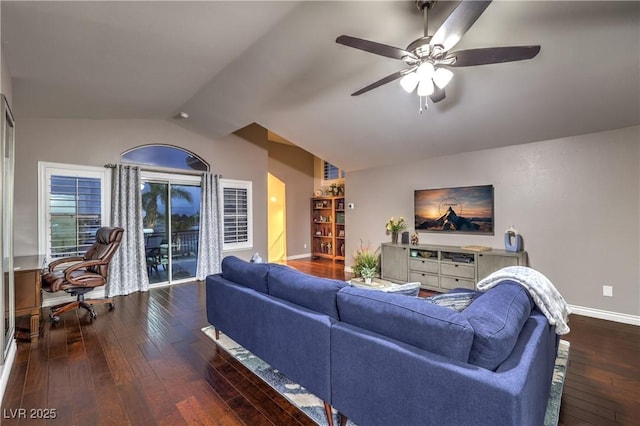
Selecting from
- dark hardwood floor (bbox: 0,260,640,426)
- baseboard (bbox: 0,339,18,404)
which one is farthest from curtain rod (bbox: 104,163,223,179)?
baseboard (bbox: 0,339,18,404)

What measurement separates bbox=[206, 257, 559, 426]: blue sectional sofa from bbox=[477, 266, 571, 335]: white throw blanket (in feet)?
0.21

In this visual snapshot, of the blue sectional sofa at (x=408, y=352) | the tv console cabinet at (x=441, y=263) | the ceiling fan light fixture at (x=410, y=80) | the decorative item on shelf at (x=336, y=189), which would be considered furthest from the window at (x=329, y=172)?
the blue sectional sofa at (x=408, y=352)

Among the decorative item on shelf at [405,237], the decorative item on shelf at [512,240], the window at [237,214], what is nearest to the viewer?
the decorative item on shelf at [512,240]

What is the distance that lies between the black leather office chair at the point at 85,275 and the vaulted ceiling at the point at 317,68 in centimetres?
A: 185

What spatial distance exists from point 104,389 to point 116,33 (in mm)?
2838

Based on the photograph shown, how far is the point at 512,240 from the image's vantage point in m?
4.24

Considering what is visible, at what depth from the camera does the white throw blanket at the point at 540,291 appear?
184cm

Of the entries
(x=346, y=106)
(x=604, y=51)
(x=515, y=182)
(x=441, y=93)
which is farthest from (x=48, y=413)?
(x=515, y=182)

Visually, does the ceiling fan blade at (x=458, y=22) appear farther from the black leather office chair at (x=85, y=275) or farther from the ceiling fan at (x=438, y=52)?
the black leather office chair at (x=85, y=275)

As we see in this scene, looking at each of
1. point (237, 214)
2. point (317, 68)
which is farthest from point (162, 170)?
point (317, 68)

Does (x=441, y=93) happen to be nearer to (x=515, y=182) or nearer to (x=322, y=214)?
(x=515, y=182)

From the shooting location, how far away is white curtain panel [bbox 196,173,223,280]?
568 cm

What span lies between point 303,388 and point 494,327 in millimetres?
1504

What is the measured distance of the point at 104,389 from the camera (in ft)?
7.16
